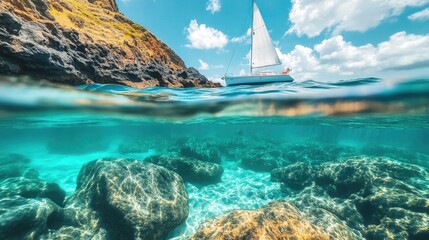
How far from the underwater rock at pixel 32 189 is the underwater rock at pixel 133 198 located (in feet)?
3.41

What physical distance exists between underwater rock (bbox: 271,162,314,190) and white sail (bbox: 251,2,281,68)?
1138 cm

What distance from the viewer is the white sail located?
66.1ft

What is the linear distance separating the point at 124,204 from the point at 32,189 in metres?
5.38

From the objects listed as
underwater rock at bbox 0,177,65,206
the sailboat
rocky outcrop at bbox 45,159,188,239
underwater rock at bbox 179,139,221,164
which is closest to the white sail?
the sailboat

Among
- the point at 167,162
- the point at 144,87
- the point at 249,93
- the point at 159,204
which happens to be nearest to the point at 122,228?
the point at 159,204

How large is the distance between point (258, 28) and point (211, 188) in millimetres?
16514

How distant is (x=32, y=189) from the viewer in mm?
9633

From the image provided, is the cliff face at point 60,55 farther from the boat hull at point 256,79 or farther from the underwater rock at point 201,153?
the underwater rock at point 201,153

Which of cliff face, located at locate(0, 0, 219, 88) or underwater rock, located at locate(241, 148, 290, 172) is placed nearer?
cliff face, located at locate(0, 0, 219, 88)

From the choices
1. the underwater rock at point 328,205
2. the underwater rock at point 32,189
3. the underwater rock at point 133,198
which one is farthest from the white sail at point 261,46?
the underwater rock at point 32,189

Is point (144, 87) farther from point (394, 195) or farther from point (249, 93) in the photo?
point (394, 195)

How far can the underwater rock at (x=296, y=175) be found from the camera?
12932 millimetres

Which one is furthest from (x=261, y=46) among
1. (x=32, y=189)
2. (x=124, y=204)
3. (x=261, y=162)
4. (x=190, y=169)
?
(x=32, y=189)

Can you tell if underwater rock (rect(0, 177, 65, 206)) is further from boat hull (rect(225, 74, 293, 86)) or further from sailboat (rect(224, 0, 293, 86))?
sailboat (rect(224, 0, 293, 86))
